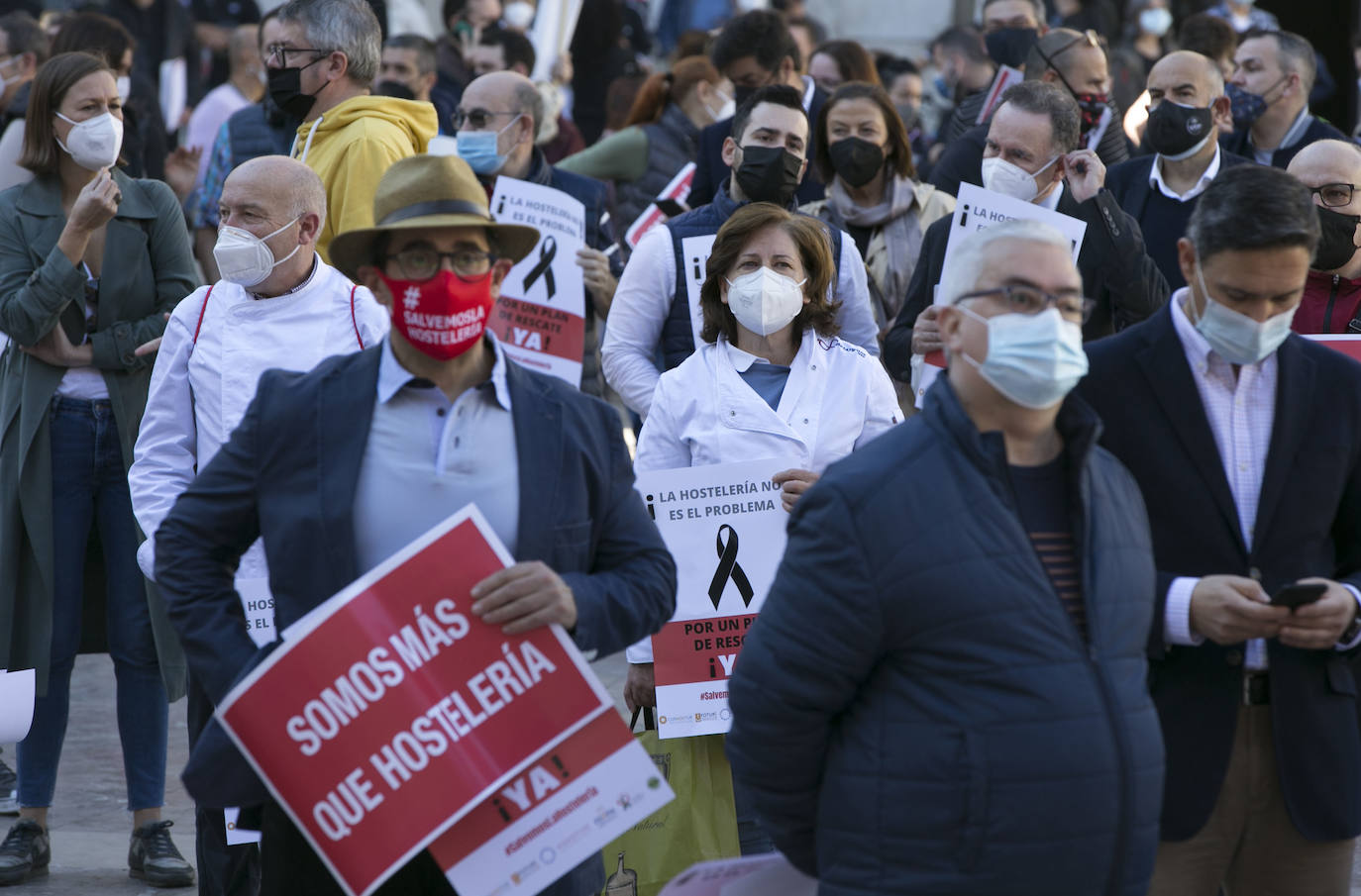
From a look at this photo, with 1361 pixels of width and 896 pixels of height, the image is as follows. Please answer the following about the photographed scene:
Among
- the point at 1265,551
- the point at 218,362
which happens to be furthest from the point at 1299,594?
the point at 218,362

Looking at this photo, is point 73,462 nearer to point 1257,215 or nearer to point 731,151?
point 731,151

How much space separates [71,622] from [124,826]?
0.86 m

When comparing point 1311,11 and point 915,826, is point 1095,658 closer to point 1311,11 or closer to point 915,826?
point 915,826

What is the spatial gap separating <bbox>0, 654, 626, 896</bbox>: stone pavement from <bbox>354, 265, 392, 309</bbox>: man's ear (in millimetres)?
2321

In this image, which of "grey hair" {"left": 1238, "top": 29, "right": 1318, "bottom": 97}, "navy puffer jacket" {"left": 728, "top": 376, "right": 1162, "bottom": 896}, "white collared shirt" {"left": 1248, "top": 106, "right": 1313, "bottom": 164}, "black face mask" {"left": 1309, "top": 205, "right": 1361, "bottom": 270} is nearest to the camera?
"navy puffer jacket" {"left": 728, "top": 376, "right": 1162, "bottom": 896}

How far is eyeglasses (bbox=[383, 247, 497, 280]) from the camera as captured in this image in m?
3.32

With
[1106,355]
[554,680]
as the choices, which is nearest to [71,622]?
[554,680]

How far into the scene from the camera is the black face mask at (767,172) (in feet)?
20.3

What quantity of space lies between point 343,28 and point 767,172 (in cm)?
154

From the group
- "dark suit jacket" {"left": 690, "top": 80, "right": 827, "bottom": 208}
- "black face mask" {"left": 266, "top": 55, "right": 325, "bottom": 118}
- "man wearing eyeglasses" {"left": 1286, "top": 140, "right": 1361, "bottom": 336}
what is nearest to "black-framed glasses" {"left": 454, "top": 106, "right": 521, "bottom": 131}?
"dark suit jacket" {"left": 690, "top": 80, "right": 827, "bottom": 208}

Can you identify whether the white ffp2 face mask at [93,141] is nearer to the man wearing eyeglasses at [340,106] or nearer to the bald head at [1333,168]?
the man wearing eyeglasses at [340,106]

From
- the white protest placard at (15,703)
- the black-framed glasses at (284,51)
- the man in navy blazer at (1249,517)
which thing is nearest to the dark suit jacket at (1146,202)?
the black-framed glasses at (284,51)

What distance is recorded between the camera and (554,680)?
3.17 metres

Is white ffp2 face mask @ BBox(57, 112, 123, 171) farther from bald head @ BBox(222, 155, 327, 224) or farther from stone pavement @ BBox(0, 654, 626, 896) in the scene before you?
stone pavement @ BBox(0, 654, 626, 896)
